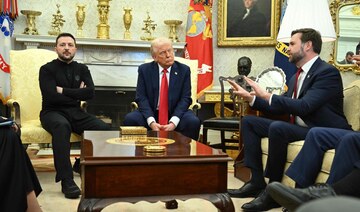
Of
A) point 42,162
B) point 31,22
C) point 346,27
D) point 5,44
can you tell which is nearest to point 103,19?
point 31,22

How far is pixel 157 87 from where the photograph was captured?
3.81m

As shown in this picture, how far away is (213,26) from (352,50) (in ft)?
6.62

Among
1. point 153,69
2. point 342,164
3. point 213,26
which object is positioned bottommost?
point 342,164

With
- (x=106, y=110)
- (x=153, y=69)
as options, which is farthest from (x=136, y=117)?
(x=106, y=110)

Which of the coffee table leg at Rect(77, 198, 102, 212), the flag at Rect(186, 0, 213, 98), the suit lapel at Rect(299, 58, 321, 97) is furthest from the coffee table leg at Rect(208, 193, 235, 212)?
the flag at Rect(186, 0, 213, 98)

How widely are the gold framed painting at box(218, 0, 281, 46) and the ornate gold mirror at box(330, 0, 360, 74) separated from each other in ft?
2.94

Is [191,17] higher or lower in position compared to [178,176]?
higher

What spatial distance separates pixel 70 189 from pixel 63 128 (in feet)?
1.73

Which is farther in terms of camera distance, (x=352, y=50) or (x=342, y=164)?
(x=352, y=50)

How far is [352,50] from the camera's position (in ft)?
17.4

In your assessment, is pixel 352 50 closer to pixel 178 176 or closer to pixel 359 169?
pixel 359 169

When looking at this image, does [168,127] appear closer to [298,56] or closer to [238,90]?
[238,90]

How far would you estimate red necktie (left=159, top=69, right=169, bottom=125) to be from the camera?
3.75m

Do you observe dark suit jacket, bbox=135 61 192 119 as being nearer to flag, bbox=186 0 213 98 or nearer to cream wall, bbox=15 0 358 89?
flag, bbox=186 0 213 98
